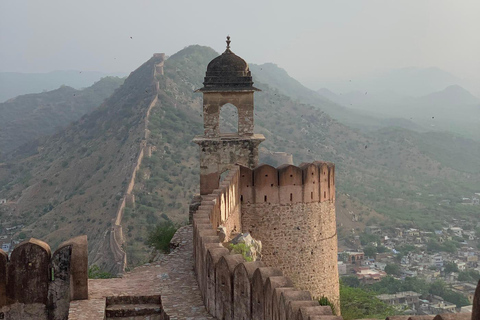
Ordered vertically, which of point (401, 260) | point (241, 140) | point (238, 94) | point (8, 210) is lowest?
point (401, 260)

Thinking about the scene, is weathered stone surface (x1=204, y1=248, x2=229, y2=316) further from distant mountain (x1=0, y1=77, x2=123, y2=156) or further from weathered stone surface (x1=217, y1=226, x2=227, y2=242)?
distant mountain (x1=0, y1=77, x2=123, y2=156)

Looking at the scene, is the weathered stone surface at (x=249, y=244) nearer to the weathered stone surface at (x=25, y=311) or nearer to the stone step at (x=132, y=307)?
the stone step at (x=132, y=307)

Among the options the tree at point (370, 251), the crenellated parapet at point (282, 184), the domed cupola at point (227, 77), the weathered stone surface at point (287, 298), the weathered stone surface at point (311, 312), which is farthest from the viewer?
the tree at point (370, 251)

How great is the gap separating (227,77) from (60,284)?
28.2 ft

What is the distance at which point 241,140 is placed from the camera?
15102mm

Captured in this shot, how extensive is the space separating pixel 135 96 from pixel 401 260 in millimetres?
34274

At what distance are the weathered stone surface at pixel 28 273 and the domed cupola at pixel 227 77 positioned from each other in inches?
323

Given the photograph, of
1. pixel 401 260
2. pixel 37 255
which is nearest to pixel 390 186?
pixel 401 260

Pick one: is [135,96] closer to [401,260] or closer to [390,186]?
[390,186]

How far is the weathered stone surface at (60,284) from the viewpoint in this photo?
7730 millimetres

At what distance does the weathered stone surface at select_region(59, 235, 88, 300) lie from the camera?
7805 mm

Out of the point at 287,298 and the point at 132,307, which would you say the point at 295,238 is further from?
the point at 287,298

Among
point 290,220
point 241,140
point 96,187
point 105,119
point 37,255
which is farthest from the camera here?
point 105,119

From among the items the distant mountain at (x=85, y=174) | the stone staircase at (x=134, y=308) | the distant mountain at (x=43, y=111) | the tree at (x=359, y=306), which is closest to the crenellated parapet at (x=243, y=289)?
the stone staircase at (x=134, y=308)
